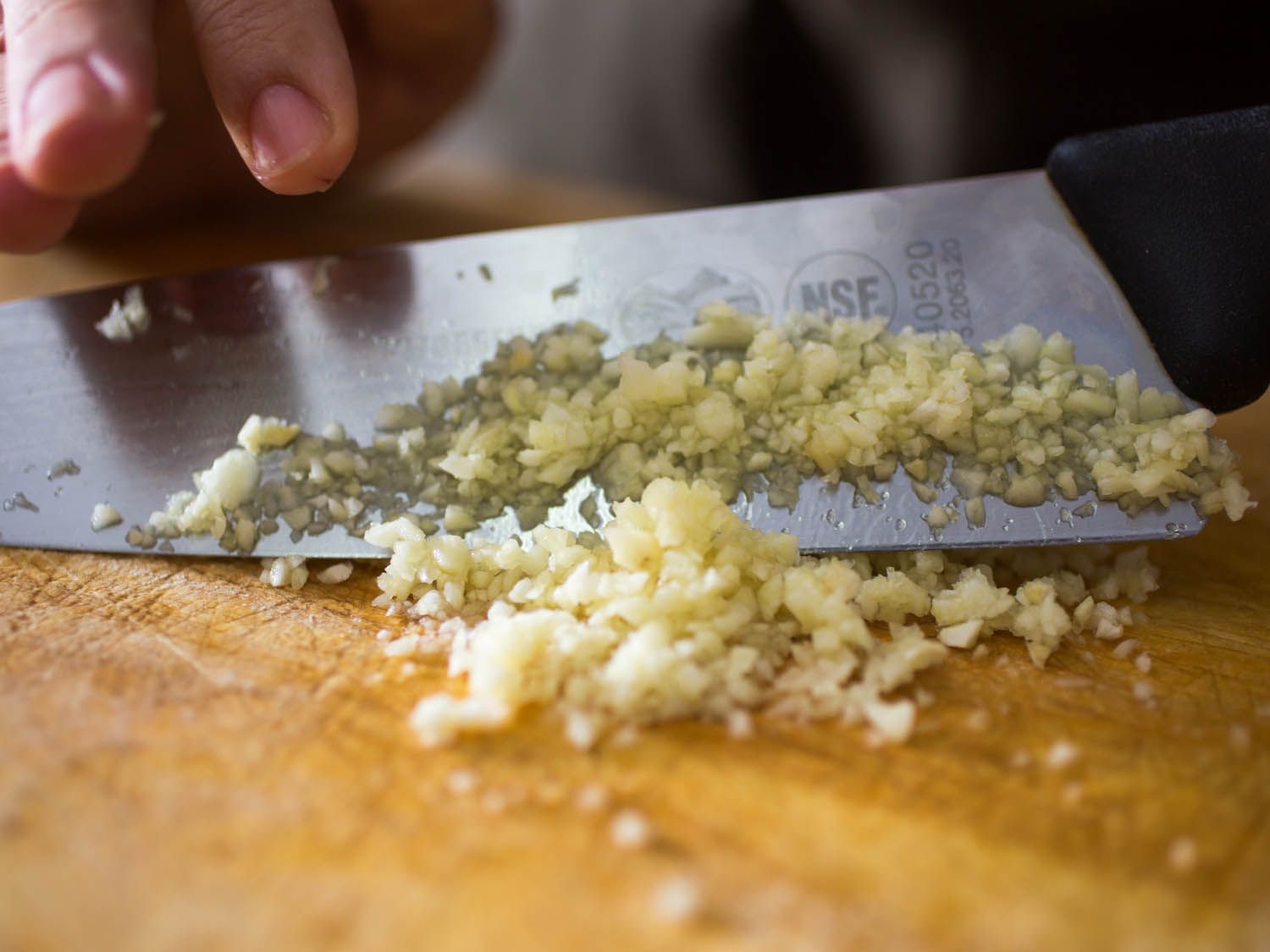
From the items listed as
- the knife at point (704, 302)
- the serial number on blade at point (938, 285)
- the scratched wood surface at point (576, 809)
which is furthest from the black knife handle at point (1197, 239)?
the scratched wood surface at point (576, 809)

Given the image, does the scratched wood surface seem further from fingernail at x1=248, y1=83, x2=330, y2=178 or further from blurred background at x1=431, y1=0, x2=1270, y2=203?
blurred background at x1=431, y1=0, x2=1270, y2=203

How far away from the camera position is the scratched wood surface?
0.67m

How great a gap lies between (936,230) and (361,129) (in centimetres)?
89

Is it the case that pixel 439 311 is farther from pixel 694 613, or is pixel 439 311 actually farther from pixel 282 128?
pixel 694 613

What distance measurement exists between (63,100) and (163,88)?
0.75 meters

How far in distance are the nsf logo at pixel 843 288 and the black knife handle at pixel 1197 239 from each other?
0.75 feet

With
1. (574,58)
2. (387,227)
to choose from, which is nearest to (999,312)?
(387,227)

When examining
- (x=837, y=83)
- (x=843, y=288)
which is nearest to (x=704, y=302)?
(x=843, y=288)

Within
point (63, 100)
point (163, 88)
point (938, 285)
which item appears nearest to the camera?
point (63, 100)

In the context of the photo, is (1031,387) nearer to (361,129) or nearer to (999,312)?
(999,312)

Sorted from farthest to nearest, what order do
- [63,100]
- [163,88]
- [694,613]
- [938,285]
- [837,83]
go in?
[837,83] < [163,88] < [938,285] < [694,613] < [63,100]

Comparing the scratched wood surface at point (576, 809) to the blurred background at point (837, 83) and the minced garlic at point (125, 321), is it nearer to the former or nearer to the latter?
the minced garlic at point (125, 321)

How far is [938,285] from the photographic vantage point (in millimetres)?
1091

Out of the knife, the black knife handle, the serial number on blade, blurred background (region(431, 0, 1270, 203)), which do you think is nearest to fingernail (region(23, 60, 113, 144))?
the knife
